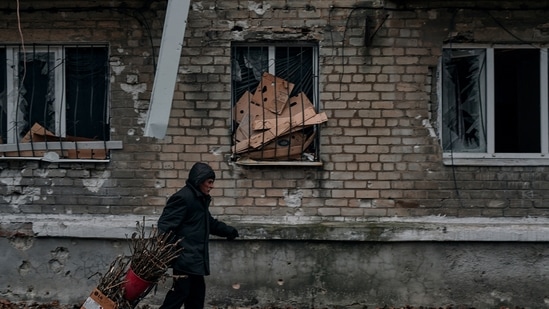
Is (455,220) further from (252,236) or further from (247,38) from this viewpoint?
(247,38)

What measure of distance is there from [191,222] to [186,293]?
1.78 ft

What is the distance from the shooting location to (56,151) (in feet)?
26.7

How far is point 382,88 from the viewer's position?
7.99m

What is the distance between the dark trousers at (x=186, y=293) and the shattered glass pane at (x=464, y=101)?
9.27 feet

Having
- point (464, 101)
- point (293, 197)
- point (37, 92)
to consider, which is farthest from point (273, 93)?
point (37, 92)

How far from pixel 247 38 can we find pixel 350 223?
6.39 feet

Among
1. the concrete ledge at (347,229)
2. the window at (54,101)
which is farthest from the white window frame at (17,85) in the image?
the concrete ledge at (347,229)

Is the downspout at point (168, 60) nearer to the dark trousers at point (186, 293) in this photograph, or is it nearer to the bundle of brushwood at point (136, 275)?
the bundle of brushwood at point (136, 275)

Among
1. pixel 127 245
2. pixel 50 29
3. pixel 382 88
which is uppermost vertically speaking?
pixel 50 29

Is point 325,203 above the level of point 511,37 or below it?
below

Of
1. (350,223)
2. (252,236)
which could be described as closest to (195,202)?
(252,236)

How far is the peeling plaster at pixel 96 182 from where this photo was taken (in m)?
8.06

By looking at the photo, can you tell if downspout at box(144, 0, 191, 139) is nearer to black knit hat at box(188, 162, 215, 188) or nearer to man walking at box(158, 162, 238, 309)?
black knit hat at box(188, 162, 215, 188)

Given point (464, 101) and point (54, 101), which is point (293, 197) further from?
point (54, 101)
